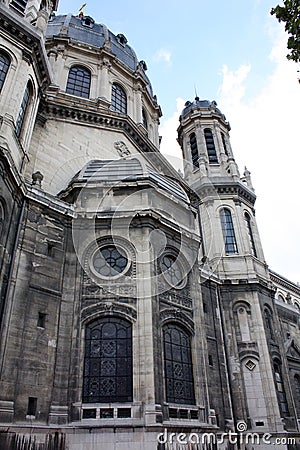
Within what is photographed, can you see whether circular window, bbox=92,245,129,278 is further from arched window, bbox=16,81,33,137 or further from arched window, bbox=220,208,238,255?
arched window, bbox=220,208,238,255

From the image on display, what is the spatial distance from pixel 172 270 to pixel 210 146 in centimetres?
1932

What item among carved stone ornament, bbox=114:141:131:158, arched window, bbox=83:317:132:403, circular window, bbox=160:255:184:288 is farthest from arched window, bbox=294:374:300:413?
carved stone ornament, bbox=114:141:131:158

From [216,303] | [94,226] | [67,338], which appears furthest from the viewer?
[216,303]

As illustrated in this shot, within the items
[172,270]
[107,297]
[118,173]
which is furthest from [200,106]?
[107,297]

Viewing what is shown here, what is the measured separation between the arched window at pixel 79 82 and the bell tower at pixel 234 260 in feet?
35.5

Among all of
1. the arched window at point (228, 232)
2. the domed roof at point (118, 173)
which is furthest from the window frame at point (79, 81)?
the arched window at point (228, 232)

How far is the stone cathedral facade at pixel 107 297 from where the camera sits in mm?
13055

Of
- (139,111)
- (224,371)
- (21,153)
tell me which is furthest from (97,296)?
(139,111)

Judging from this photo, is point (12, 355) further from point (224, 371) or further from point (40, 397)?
point (224, 371)

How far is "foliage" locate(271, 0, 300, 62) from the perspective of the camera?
8.05m

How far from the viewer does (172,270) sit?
698 inches

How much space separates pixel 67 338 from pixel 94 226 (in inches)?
195

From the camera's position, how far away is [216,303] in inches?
874

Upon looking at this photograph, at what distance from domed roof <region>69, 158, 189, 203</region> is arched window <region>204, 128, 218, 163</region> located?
13866mm
